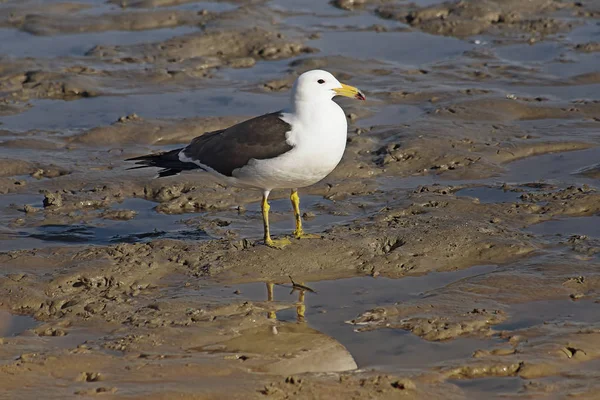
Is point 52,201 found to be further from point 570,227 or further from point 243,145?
point 570,227

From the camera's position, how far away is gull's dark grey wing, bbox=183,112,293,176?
8047mm

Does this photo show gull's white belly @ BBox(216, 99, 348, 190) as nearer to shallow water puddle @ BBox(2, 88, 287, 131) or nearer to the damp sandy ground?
the damp sandy ground

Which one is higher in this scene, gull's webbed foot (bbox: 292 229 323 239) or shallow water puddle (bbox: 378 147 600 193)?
shallow water puddle (bbox: 378 147 600 193)

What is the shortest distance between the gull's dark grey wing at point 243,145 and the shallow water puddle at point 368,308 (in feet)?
3.67

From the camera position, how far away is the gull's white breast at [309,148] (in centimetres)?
795

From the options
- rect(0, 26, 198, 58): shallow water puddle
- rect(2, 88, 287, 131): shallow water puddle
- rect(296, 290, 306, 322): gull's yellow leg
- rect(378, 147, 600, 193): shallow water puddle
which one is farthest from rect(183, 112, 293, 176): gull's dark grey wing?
rect(0, 26, 198, 58): shallow water puddle

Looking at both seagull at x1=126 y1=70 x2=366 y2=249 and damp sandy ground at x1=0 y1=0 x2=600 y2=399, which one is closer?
damp sandy ground at x1=0 y1=0 x2=600 y2=399

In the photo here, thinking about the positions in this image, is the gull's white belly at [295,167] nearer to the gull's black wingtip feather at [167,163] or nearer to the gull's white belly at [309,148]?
the gull's white belly at [309,148]

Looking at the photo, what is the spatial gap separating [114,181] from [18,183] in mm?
897

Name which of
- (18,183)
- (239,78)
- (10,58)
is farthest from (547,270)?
(10,58)

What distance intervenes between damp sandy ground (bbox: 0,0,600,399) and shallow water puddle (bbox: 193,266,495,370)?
0.07 ft

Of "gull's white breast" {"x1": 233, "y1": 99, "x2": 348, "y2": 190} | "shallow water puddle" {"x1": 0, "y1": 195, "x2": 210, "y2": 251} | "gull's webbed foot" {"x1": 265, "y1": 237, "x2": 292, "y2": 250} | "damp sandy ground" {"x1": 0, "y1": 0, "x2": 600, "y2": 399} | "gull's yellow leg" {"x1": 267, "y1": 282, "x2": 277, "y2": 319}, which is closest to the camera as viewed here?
"damp sandy ground" {"x1": 0, "y1": 0, "x2": 600, "y2": 399}

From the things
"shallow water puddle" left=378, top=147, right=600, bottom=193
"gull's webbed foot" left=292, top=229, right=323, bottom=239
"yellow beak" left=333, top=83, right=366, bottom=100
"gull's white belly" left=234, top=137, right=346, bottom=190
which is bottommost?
"gull's webbed foot" left=292, top=229, right=323, bottom=239

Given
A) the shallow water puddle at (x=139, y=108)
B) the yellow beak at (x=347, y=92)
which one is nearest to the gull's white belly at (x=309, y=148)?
the yellow beak at (x=347, y=92)
